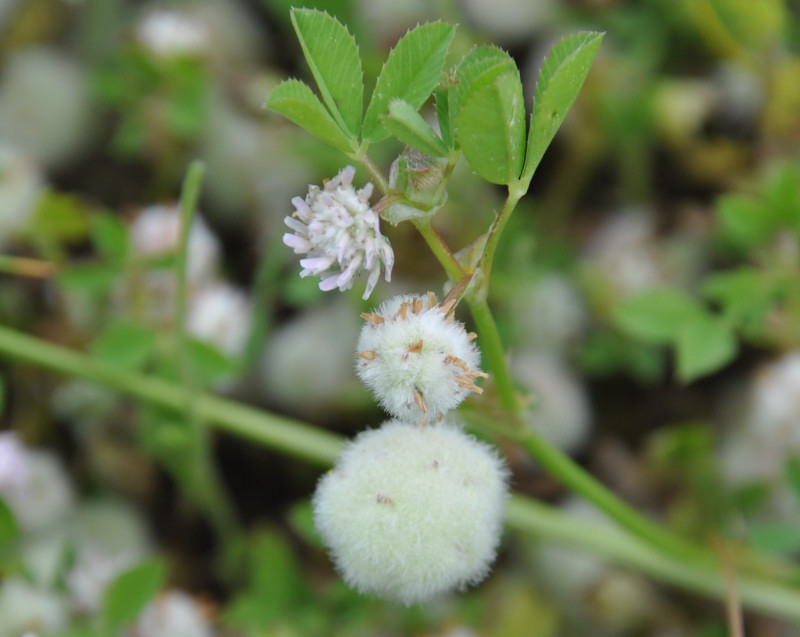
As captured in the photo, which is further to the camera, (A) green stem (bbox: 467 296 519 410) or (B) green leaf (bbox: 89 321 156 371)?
(B) green leaf (bbox: 89 321 156 371)

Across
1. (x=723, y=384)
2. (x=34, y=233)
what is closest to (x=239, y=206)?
(x=34, y=233)

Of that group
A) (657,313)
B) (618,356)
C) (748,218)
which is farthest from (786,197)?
(618,356)

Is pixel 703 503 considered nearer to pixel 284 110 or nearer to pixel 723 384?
pixel 723 384

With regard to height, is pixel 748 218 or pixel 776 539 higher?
pixel 748 218

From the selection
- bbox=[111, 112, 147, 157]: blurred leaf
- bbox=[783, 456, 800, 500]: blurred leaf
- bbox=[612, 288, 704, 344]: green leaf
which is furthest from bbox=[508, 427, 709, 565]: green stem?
bbox=[111, 112, 147, 157]: blurred leaf

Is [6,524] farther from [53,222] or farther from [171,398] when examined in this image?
[53,222]

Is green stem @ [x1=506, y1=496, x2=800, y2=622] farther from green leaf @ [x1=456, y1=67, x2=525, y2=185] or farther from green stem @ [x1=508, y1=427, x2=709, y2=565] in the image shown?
green leaf @ [x1=456, y1=67, x2=525, y2=185]
